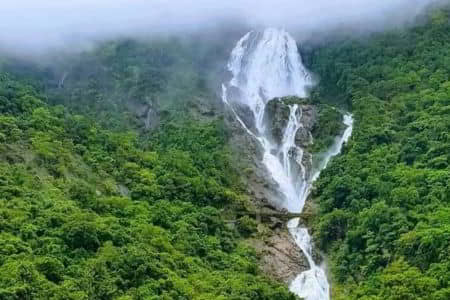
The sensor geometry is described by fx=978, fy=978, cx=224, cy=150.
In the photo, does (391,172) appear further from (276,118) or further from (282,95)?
(282,95)

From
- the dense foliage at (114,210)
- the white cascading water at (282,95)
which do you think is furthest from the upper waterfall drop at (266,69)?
the dense foliage at (114,210)

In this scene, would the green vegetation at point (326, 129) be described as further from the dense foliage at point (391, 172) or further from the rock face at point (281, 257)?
the rock face at point (281, 257)

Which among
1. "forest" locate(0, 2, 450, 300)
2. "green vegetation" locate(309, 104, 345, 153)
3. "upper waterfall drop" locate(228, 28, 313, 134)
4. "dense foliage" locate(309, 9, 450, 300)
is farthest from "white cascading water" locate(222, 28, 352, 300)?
"dense foliage" locate(309, 9, 450, 300)

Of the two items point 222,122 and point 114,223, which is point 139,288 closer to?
point 114,223

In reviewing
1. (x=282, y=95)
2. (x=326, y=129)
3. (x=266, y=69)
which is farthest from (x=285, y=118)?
(x=266, y=69)

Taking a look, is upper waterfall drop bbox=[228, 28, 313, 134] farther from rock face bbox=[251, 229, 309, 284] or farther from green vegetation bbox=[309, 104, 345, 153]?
rock face bbox=[251, 229, 309, 284]

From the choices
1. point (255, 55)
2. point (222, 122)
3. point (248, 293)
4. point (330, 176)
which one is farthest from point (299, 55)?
point (248, 293)
